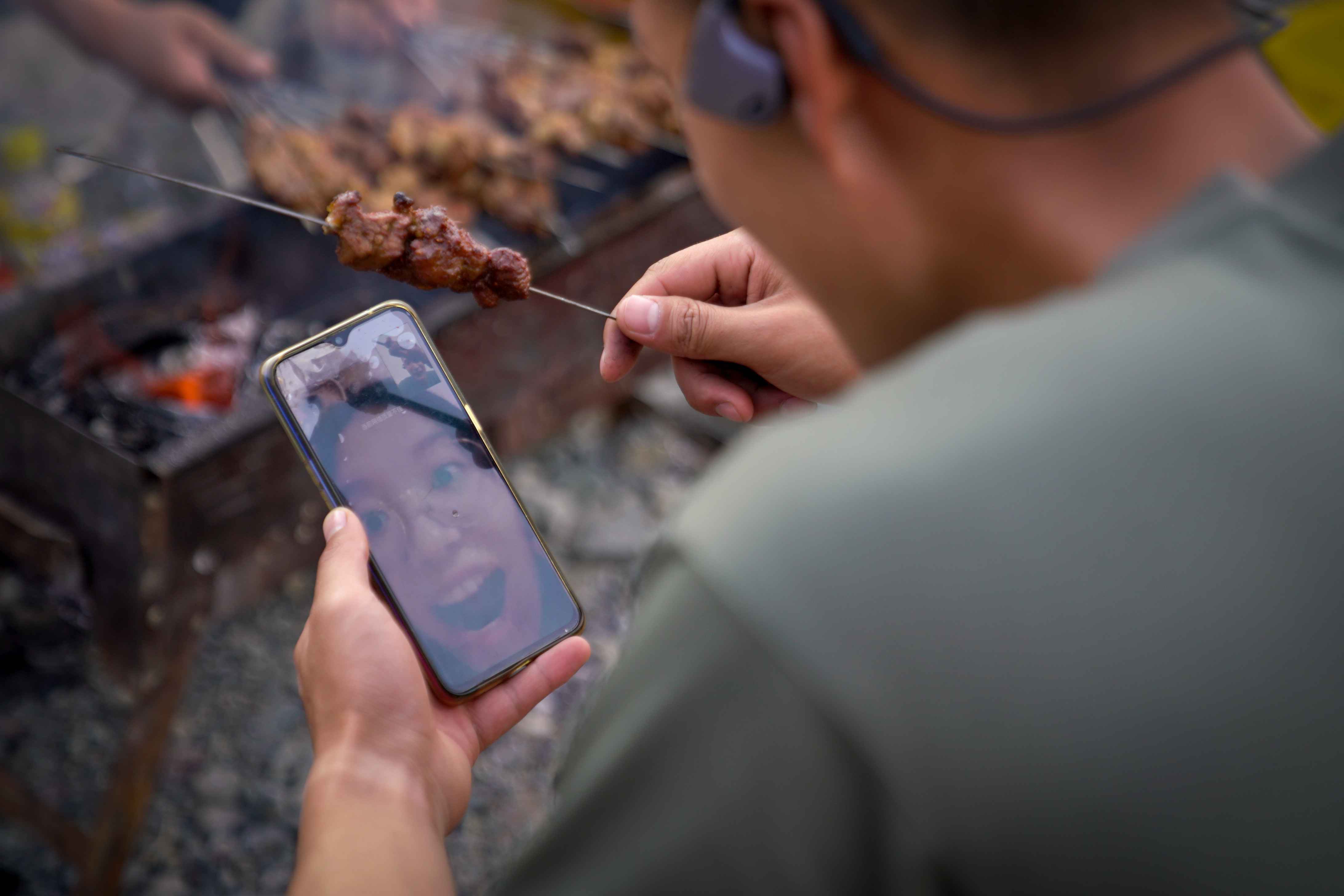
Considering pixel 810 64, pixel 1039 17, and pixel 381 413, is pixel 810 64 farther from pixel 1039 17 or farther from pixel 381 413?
pixel 381 413

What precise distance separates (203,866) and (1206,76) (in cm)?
302

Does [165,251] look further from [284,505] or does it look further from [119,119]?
[119,119]

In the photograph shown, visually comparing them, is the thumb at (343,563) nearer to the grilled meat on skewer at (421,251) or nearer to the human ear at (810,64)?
the grilled meat on skewer at (421,251)

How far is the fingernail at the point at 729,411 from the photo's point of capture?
1879mm

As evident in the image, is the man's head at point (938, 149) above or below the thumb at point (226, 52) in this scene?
above

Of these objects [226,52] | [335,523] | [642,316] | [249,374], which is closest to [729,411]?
[642,316]

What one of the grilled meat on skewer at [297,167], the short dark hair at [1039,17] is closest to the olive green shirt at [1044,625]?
the short dark hair at [1039,17]

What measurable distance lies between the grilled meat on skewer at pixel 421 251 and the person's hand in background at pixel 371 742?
56cm

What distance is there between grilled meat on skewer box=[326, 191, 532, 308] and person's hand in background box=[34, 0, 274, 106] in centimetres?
225

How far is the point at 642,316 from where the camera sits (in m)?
1.76

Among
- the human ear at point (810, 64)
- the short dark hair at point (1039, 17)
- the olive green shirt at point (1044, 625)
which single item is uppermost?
the short dark hair at point (1039, 17)

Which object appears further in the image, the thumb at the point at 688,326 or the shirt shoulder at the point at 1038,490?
the thumb at the point at 688,326

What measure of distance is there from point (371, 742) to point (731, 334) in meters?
1.02

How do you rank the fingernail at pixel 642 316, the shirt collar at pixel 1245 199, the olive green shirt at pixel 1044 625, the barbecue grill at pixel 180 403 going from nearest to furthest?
1. the olive green shirt at pixel 1044 625
2. the shirt collar at pixel 1245 199
3. the fingernail at pixel 642 316
4. the barbecue grill at pixel 180 403
